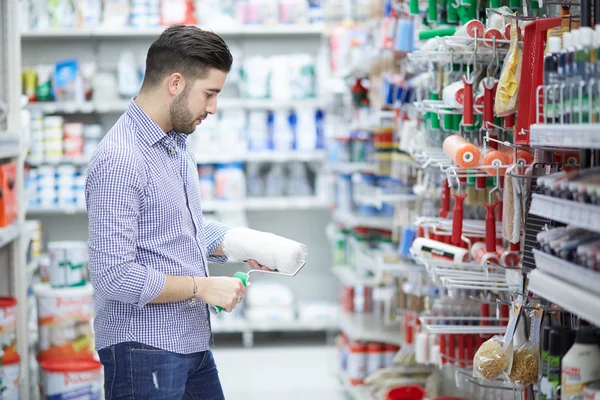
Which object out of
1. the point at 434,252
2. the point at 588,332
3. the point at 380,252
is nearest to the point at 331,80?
the point at 380,252

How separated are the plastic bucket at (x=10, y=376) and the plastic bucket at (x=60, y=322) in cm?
45

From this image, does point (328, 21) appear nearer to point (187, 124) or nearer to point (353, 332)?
point (353, 332)

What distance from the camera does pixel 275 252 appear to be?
2.54 m

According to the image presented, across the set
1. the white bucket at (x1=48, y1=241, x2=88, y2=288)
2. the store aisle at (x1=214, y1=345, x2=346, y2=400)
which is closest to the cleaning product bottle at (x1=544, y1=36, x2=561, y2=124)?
the white bucket at (x1=48, y1=241, x2=88, y2=288)

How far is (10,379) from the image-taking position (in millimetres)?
3857

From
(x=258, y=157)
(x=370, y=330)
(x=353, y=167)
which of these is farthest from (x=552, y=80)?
(x=258, y=157)

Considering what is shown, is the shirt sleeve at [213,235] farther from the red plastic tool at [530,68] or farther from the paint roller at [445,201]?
the red plastic tool at [530,68]

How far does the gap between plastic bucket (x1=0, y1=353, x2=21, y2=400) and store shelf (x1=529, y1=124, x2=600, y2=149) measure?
8.57 ft

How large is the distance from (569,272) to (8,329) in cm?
280

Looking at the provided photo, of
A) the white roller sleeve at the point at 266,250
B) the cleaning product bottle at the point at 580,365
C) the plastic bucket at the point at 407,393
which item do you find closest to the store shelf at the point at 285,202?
the plastic bucket at the point at 407,393

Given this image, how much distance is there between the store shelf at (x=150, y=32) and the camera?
21.5 ft

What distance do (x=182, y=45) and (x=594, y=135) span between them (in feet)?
3.76

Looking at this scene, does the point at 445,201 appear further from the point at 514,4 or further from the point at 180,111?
the point at 180,111

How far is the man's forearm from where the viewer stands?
7.60ft
